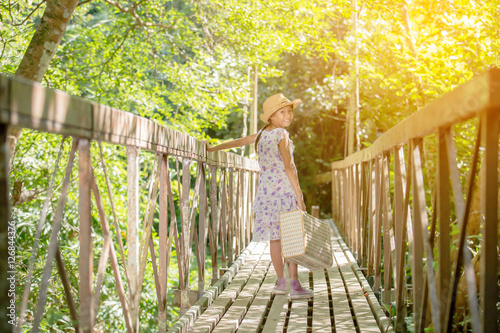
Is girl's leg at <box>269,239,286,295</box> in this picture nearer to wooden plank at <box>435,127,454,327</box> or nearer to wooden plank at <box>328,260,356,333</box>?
wooden plank at <box>328,260,356,333</box>

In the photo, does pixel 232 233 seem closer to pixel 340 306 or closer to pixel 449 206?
pixel 340 306

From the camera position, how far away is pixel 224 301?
9.79 feet

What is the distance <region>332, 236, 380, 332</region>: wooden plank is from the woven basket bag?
0.85 feet

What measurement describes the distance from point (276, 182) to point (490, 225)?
2.06 metres

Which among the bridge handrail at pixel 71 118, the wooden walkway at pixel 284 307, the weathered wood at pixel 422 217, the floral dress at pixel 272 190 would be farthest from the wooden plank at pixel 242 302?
the weathered wood at pixel 422 217

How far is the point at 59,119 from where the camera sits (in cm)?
124

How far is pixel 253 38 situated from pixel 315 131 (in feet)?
22.9

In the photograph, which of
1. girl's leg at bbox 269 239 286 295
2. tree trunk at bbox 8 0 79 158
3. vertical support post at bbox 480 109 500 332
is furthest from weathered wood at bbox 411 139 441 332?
tree trunk at bbox 8 0 79 158

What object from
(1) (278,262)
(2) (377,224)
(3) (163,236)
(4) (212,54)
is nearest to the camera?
(3) (163,236)

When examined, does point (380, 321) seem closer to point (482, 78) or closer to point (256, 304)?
point (256, 304)

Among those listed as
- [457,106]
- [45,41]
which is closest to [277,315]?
[457,106]

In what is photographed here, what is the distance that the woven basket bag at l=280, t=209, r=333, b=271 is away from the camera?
112 inches

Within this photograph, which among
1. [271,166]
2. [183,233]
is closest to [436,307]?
[183,233]

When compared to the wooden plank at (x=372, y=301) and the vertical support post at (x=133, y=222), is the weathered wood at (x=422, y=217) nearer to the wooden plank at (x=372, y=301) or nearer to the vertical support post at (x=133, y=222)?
the wooden plank at (x=372, y=301)
